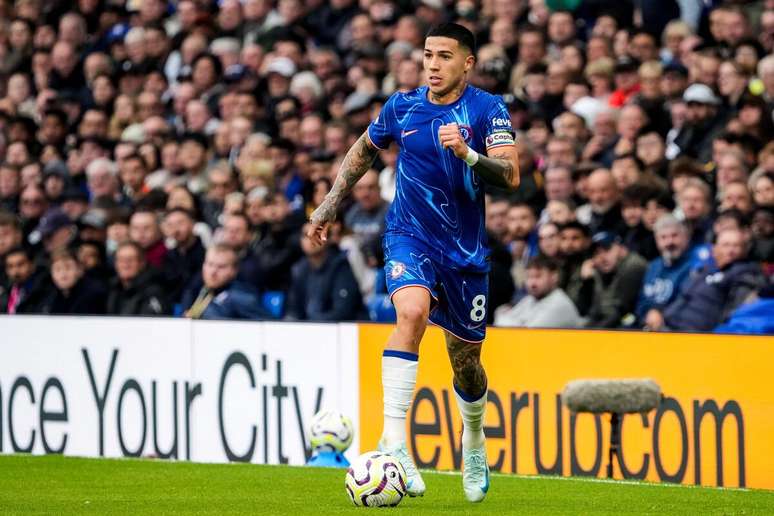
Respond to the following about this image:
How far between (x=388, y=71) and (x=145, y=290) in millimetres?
4521

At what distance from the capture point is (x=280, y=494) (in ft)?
32.8

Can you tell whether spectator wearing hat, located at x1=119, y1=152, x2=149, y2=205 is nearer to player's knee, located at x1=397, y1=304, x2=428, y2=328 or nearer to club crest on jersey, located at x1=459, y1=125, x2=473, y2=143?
club crest on jersey, located at x1=459, y1=125, x2=473, y2=143

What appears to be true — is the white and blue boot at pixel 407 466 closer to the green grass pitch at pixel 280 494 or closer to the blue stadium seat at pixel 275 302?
the green grass pitch at pixel 280 494

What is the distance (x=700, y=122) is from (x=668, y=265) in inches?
87.4

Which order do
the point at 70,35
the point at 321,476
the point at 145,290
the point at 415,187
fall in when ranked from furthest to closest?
the point at 70,35
the point at 145,290
the point at 321,476
the point at 415,187

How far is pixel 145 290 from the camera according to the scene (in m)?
16.7

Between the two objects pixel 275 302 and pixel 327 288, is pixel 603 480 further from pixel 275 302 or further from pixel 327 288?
pixel 275 302

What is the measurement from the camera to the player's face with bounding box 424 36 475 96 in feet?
29.9

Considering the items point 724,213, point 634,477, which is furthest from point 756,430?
point 724,213

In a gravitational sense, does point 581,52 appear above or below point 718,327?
above

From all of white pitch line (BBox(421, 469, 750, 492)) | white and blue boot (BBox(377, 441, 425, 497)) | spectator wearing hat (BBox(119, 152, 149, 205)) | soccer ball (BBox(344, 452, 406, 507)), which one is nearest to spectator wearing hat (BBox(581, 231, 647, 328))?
white pitch line (BBox(421, 469, 750, 492))

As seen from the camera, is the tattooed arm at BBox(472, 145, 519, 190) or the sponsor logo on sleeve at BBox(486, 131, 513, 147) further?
the sponsor logo on sleeve at BBox(486, 131, 513, 147)

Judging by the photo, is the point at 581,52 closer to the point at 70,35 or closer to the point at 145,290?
the point at 145,290

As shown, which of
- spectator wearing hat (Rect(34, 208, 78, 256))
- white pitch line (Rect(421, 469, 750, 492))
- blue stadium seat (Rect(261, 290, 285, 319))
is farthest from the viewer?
spectator wearing hat (Rect(34, 208, 78, 256))
